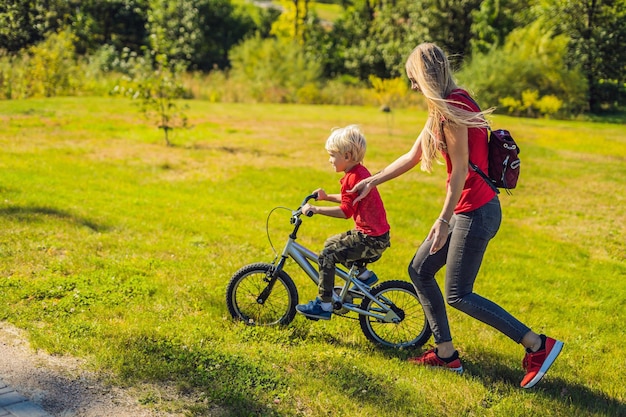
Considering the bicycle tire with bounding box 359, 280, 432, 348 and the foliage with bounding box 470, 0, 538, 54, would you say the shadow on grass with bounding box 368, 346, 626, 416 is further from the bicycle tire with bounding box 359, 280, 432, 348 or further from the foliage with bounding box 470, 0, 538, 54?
the foliage with bounding box 470, 0, 538, 54

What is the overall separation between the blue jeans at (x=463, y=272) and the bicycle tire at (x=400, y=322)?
0.32 metres

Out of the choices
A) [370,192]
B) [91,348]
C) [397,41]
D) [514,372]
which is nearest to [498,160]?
[370,192]

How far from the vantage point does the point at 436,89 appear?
4.06 m

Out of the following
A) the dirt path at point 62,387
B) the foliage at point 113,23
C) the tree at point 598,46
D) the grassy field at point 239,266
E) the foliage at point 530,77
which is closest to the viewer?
the dirt path at point 62,387

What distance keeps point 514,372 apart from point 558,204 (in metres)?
7.20

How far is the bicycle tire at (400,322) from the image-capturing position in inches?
196

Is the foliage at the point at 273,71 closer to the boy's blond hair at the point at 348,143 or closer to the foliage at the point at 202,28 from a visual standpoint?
the foliage at the point at 202,28

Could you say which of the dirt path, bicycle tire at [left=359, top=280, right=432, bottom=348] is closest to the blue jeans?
bicycle tire at [left=359, top=280, right=432, bottom=348]

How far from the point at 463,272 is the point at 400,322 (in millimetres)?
973

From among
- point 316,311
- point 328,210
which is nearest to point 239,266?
point 316,311

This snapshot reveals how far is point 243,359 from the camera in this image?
466 centimetres

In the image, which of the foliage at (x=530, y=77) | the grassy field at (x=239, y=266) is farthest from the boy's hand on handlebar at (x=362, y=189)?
the foliage at (x=530, y=77)

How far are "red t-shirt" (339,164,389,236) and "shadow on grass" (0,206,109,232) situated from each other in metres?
4.19

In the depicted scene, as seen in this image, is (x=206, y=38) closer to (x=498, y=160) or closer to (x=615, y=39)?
(x=615, y=39)
